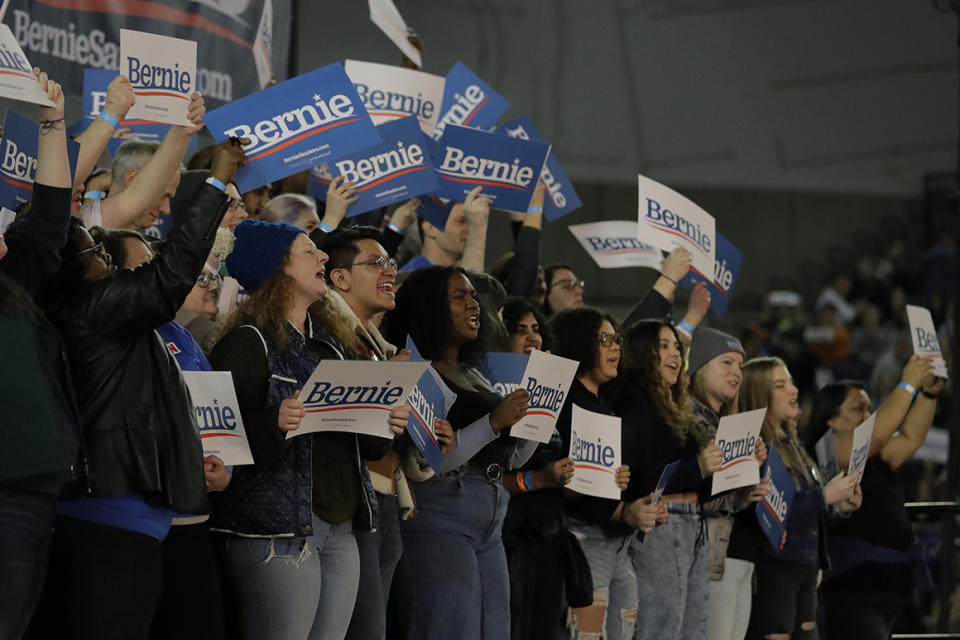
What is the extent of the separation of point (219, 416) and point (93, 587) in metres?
0.52

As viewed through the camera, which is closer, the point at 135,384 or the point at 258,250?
the point at 135,384

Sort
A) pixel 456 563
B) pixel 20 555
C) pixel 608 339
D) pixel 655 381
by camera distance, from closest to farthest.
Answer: pixel 20 555 < pixel 456 563 < pixel 608 339 < pixel 655 381

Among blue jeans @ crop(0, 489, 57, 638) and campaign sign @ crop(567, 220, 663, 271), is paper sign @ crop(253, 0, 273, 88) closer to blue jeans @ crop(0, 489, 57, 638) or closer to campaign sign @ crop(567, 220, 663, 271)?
campaign sign @ crop(567, 220, 663, 271)

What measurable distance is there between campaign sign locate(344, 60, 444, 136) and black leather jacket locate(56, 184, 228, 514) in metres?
2.35

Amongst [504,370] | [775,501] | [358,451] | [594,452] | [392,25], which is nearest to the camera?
[358,451]

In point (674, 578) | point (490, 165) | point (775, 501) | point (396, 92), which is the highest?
point (396, 92)

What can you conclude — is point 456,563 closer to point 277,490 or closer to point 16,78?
point 277,490

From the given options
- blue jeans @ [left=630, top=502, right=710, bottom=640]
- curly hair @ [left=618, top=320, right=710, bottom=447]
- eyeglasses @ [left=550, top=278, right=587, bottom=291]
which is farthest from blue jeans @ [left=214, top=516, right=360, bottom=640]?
eyeglasses @ [left=550, top=278, right=587, bottom=291]

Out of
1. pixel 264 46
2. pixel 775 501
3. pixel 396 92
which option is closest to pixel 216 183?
pixel 396 92

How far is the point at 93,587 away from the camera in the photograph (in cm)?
276

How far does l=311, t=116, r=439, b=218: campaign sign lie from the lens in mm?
4547

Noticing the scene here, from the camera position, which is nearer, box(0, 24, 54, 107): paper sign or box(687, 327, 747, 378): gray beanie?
box(0, 24, 54, 107): paper sign

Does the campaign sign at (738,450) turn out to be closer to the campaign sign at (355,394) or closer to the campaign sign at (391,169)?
the campaign sign at (391,169)

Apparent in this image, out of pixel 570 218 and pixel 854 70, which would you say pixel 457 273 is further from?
pixel 854 70
